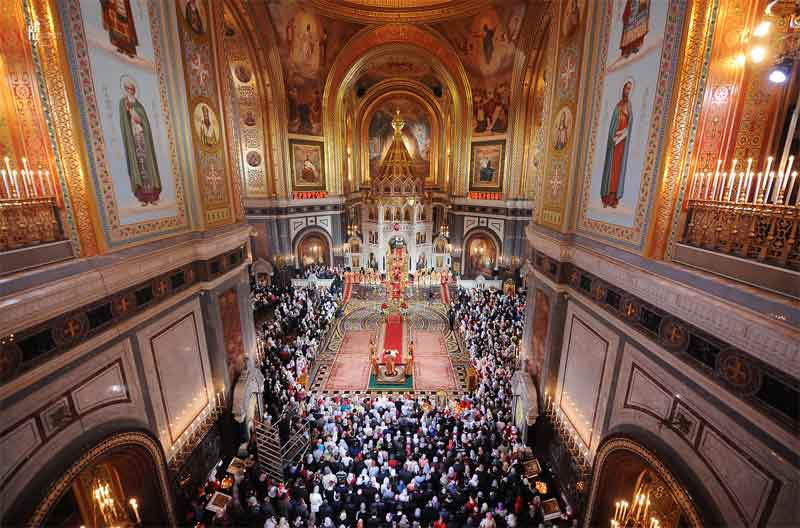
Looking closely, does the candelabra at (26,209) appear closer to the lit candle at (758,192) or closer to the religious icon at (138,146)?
the religious icon at (138,146)

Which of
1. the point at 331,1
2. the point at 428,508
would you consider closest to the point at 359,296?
the point at 428,508

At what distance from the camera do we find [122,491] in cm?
596

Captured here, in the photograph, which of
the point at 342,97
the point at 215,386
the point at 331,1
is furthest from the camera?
the point at 342,97

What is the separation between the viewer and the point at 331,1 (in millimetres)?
17797

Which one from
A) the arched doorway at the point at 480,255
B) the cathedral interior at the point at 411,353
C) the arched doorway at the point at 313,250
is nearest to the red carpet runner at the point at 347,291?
the arched doorway at the point at 313,250

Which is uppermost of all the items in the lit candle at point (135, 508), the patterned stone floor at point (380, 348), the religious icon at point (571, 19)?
the religious icon at point (571, 19)

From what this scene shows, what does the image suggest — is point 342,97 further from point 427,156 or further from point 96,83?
point 96,83

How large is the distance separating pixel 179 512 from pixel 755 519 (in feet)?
28.5

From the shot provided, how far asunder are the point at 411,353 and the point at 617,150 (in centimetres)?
930

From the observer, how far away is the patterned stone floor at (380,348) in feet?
39.9

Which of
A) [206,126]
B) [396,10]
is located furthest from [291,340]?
[396,10]

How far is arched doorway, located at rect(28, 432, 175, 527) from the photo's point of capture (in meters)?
5.46

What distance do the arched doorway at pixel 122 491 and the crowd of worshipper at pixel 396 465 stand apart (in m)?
1.36

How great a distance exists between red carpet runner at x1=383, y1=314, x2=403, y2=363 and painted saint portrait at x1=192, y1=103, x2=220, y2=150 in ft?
30.0
